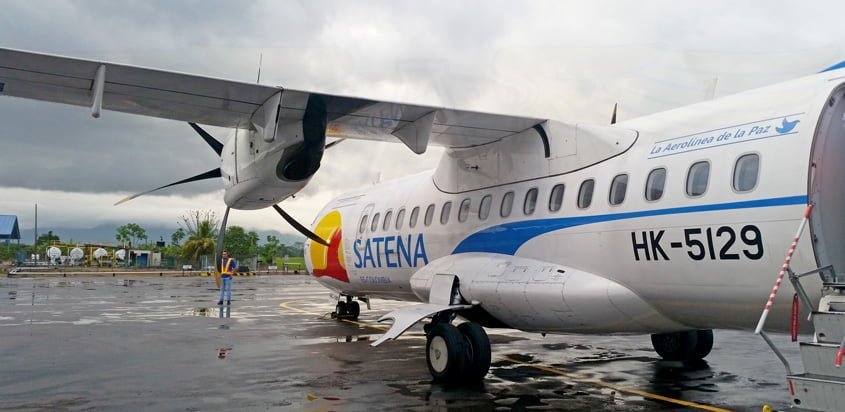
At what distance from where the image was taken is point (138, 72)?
26.7ft

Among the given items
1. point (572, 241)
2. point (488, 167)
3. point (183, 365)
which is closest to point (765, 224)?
point (572, 241)

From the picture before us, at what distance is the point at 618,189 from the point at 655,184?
22.8 inches

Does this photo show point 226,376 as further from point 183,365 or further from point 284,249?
point 284,249

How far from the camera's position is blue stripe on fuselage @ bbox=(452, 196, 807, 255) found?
272 inches

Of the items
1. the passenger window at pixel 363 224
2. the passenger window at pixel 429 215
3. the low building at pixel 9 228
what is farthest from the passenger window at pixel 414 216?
the low building at pixel 9 228

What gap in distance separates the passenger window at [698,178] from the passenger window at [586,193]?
4.88 ft

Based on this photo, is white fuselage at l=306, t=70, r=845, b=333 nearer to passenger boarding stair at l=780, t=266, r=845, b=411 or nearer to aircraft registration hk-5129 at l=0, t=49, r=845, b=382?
aircraft registration hk-5129 at l=0, t=49, r=845, b=382

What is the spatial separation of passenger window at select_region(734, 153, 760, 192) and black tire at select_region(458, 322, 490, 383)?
3877 millimetres

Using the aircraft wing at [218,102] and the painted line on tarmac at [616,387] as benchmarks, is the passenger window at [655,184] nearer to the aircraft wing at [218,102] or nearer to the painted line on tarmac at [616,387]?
the aircraft wing at [218,102]

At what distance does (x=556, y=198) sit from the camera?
952cm

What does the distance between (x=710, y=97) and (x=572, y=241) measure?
3.34m

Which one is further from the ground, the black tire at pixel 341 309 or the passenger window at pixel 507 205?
the passenger window at pixel 507 205

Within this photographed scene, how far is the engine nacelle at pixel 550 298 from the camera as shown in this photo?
8.41m

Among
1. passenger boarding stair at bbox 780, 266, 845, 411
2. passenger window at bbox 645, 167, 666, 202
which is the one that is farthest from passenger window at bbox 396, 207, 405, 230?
passenger boarding stair at bbox 780, 266, 845, 411
